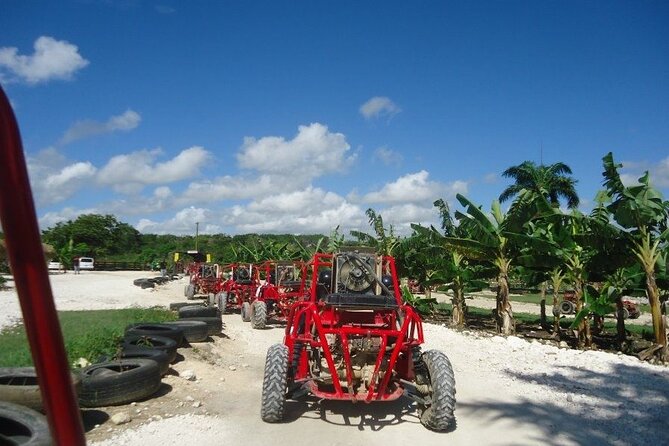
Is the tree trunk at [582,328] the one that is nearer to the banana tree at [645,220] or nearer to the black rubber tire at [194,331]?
the banana tree at [645,220]

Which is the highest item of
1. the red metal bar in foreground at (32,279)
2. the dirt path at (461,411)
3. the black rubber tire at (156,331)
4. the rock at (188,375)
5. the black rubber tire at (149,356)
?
the red metal bar in foreground at (32,279)

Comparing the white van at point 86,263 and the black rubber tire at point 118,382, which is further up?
the white van at point 86,263

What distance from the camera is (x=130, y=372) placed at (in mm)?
6305

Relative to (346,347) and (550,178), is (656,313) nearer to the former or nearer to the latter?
(346,347)

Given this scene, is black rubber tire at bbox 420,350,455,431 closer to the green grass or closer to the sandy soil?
the sandy soil

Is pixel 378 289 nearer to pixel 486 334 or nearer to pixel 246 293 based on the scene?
pixel 486 334

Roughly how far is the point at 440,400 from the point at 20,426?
427cm

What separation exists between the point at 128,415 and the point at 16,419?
5.58 ft

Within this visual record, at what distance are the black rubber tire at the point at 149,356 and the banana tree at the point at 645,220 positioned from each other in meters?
9.74

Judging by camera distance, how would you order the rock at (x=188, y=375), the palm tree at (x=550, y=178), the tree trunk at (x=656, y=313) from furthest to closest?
the palm tree at (x=550, y=178), the tree trunk at (x=656, y=313), the rock at (x=188, y=375)

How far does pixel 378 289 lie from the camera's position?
7.93 meters

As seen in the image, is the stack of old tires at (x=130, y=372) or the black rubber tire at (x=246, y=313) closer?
the stack of old tires at (x=130, y=372)

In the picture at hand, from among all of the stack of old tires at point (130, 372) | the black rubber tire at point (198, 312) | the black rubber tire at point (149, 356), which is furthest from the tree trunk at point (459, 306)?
the black rubber tire at point (149, 356)

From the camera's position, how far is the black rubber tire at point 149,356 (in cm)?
743
